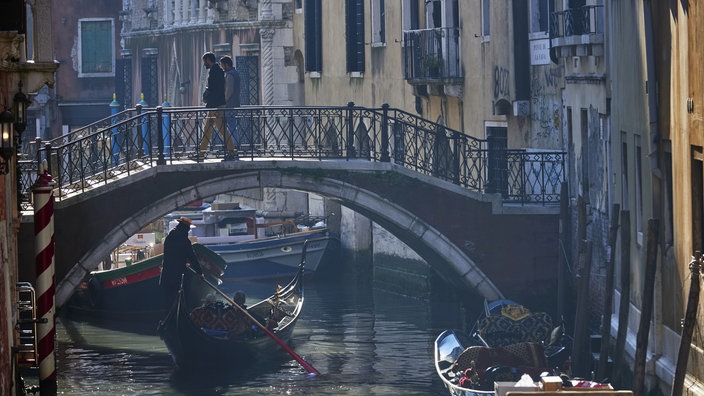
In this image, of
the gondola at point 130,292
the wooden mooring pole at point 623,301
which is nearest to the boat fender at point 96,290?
the gondola at point 130,292

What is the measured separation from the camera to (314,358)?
1617 cm

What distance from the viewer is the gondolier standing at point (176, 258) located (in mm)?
16734

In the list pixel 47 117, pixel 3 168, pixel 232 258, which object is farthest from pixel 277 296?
pixel 47 117

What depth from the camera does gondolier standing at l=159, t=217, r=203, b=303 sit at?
16.7 m

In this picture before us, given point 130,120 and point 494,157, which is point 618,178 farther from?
point 130,120

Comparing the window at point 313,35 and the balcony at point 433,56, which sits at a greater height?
the window at point 313,35

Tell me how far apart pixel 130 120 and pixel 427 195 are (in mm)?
2806

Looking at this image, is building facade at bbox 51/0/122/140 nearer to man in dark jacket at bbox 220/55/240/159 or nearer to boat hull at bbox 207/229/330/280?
boat hull at bbox 207/229/330/280

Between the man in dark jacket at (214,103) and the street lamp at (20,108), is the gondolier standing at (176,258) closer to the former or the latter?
the man in dark jacket at (214,103)

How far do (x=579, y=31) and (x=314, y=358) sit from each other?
13.5 feet

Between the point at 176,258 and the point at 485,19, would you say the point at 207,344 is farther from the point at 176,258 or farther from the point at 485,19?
the point at 485,19

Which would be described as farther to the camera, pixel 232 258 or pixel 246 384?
pixel 232 258

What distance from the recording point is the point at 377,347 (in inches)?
655

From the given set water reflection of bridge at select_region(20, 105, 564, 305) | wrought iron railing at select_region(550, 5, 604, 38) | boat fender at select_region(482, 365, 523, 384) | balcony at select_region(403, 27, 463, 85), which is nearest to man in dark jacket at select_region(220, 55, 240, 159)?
water reflection of bridge at select_region(20, 105, 564, 305)
